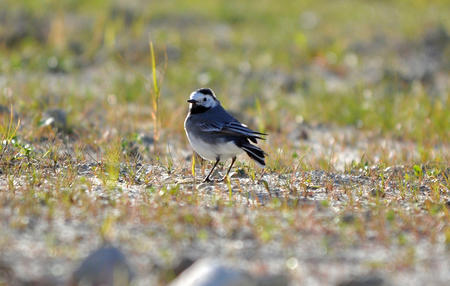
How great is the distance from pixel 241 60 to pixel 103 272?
28.1 feet

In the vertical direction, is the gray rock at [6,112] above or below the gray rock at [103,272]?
above

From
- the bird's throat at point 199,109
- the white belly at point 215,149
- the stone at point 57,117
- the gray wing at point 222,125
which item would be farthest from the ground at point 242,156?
the bird's throat at point 199,109

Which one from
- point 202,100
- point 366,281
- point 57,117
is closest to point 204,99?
point 202,100

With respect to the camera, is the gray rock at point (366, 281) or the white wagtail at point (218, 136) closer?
the gray rock at point (366, 281)

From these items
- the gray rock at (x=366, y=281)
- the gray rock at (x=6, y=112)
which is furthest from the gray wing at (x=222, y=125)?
the gray rock at (x=6, y=112)

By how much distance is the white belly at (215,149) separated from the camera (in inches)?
225

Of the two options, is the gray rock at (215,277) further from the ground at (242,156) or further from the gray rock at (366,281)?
the gray rock at (366,281)

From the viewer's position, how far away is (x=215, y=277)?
3.29 metres

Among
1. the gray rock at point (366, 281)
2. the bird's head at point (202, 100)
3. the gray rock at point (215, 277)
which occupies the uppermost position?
the bird's head at point (202, 100)

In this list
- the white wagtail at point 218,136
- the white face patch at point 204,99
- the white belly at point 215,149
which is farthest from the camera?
the white face patch at point 204,99

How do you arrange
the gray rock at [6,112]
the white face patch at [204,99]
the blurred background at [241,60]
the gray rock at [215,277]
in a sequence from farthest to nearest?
1. the blurred background at [241,60]
2. the gray rock at [6,112]
3. the white face patch at [204,99]
4. the gray rock at [215,277]

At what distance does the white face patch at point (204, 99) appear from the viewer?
6.12 metres

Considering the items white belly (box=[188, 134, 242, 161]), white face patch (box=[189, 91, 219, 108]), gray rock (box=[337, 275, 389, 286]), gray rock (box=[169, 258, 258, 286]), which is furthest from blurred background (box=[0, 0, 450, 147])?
gray rock (box=[169, 258, 258, 286])

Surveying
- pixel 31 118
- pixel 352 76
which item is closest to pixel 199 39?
pixel 352 76
